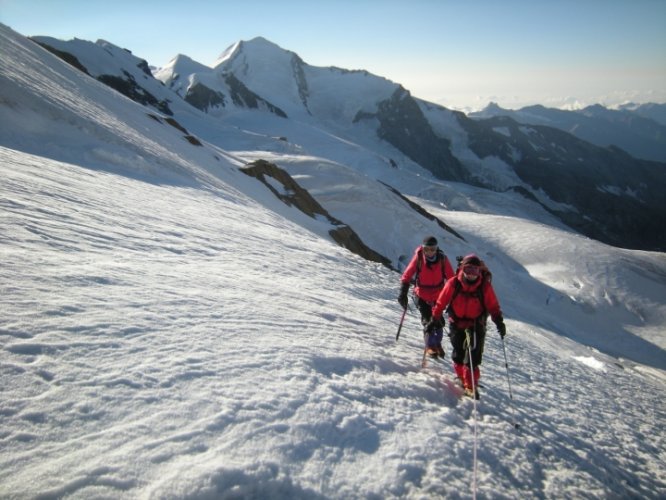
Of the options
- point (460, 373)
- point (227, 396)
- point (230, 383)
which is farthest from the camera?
point (460, 373)

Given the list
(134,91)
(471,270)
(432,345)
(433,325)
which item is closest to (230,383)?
(433,325)

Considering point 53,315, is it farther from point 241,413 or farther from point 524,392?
point 524,392

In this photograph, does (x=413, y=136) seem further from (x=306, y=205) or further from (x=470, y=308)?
(x=470, y=308)

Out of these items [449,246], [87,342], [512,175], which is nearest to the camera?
[87,342]

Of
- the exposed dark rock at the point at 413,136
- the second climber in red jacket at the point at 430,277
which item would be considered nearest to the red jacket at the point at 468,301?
the second climber in red jacket at the point at 430,277

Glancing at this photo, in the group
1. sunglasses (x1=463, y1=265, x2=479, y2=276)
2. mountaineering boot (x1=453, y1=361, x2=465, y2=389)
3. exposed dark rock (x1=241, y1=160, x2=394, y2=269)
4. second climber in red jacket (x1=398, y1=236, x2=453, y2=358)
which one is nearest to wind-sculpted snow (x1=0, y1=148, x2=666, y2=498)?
mountaineering boot (x1=453, y1=361, x2=465, y2=389)

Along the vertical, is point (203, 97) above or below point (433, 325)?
above

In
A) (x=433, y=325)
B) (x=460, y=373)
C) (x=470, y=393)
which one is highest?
(x=433, y=325)

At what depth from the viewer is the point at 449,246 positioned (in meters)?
44.1

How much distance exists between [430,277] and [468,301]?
1410mm

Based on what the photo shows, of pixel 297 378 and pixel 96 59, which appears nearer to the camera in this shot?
pixel 297 378

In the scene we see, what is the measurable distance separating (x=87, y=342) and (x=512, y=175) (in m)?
213

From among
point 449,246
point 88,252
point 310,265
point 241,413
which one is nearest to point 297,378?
point 241,413

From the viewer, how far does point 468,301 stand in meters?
6.44
